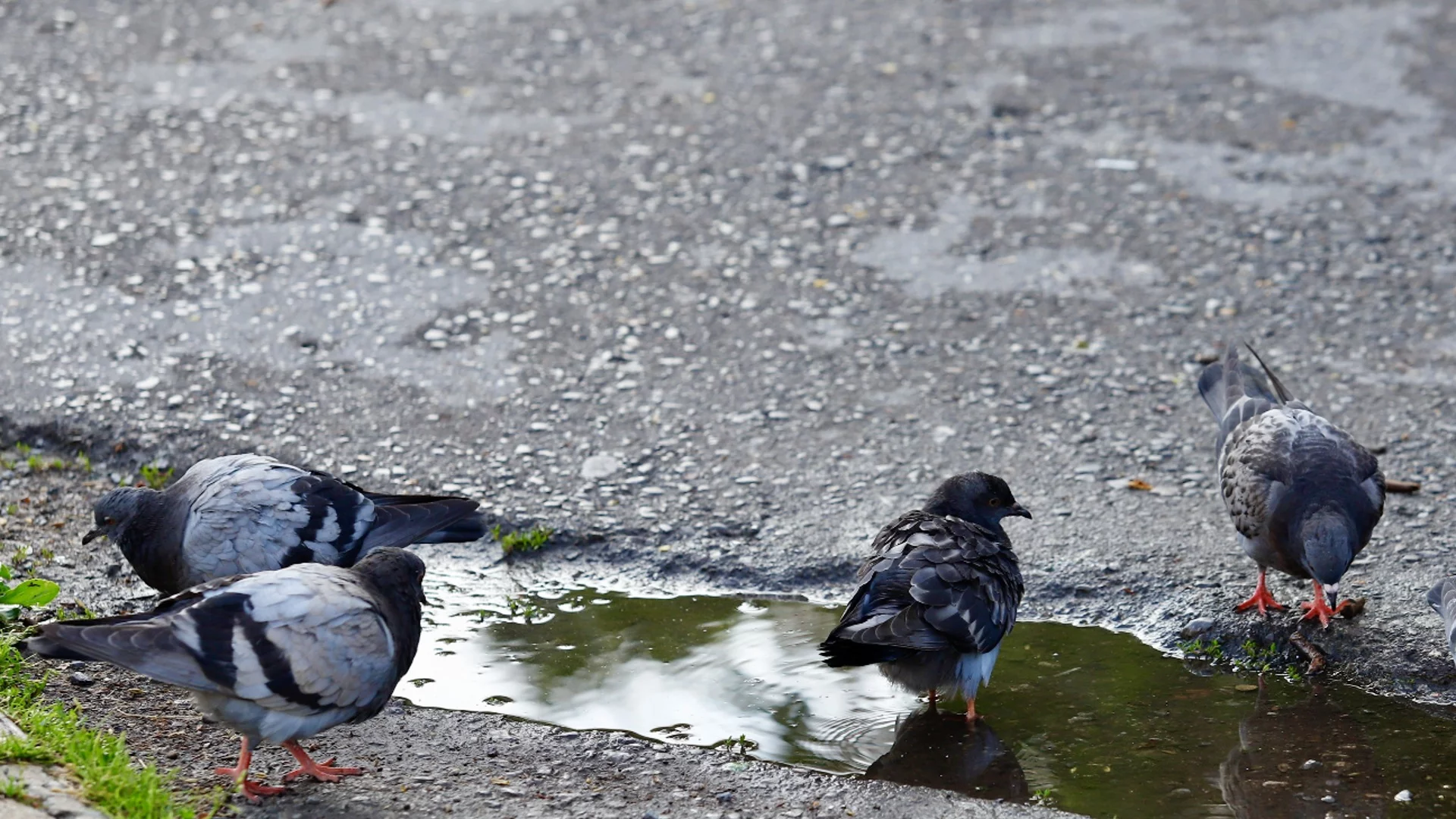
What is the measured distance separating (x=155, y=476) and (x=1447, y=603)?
191 inches

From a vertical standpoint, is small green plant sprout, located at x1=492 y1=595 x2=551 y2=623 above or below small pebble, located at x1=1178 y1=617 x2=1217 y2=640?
above

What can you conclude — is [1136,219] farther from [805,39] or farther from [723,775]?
[723,775]

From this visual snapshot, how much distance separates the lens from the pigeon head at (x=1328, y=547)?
4.73 meters

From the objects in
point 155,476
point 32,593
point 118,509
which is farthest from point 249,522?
point 155,476

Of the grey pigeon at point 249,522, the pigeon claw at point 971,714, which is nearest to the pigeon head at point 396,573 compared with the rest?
the grey pigeon at point 249,522

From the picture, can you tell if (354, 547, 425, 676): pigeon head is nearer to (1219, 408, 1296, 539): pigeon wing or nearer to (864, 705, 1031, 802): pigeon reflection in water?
(864, 705, 1031, 802): pigeon reflection in water

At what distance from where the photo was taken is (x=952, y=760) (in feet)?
14.6

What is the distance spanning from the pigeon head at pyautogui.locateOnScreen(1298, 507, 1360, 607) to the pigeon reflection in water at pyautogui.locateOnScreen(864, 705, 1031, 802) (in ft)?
4.13

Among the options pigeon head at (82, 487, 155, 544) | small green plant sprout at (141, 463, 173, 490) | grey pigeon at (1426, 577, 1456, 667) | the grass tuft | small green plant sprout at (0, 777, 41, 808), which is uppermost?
pigeon head at (82, 487, 155, 544)

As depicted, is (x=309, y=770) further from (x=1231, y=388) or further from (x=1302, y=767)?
(x=1231, y=388)

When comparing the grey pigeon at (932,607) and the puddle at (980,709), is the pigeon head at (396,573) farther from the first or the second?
the grey pigeon at (932,607)

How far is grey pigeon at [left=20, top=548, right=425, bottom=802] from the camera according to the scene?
3.77 m

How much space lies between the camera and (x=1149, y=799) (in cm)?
413

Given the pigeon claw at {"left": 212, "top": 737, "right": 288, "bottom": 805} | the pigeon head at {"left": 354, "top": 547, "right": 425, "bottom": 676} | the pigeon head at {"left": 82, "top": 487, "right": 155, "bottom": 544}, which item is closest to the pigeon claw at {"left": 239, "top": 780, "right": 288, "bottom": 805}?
the pigeon claw at {"left": 212, "top": 737, "right": 288, "bottom": 805}
